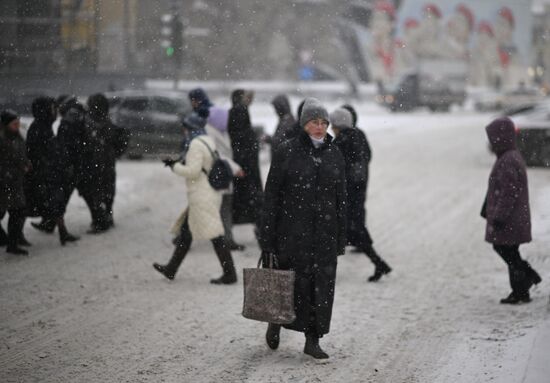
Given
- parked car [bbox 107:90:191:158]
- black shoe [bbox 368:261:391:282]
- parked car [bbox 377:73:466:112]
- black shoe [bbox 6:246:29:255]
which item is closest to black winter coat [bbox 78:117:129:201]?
black shoe [bbox 6:246:29:255]

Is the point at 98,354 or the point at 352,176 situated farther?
the point at 352,176

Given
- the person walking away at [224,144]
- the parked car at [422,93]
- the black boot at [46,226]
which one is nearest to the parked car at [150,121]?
the black boot at [46,226]

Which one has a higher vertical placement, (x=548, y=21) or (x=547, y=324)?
(x=548, y=21)

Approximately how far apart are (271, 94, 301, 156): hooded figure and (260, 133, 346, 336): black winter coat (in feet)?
11.1

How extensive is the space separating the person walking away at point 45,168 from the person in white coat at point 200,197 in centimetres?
274

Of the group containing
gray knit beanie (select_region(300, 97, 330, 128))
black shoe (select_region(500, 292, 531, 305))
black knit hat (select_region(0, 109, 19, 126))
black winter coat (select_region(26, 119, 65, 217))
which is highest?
gray knit beanie (select_region(300, 97, 330, 128))

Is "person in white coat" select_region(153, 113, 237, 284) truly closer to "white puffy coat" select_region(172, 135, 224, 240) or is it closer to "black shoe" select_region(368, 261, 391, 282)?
"white puffy coat" select_region(172, 135, 224, 240)

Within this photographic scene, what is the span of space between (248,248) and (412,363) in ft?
16.3

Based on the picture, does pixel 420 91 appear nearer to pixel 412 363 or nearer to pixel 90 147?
pixel 90 147

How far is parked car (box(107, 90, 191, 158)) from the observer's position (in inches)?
860

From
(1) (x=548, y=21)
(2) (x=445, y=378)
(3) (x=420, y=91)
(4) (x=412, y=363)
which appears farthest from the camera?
(1) (x=548, y=21)

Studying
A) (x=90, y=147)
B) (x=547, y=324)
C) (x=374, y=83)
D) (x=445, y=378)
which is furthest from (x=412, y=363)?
(x=374, y=83)

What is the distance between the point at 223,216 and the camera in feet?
34.3

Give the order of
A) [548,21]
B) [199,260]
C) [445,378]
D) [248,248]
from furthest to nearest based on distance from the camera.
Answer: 1. [548,21]
2. [248,248]
3. [199,260]
4. [445,378]
